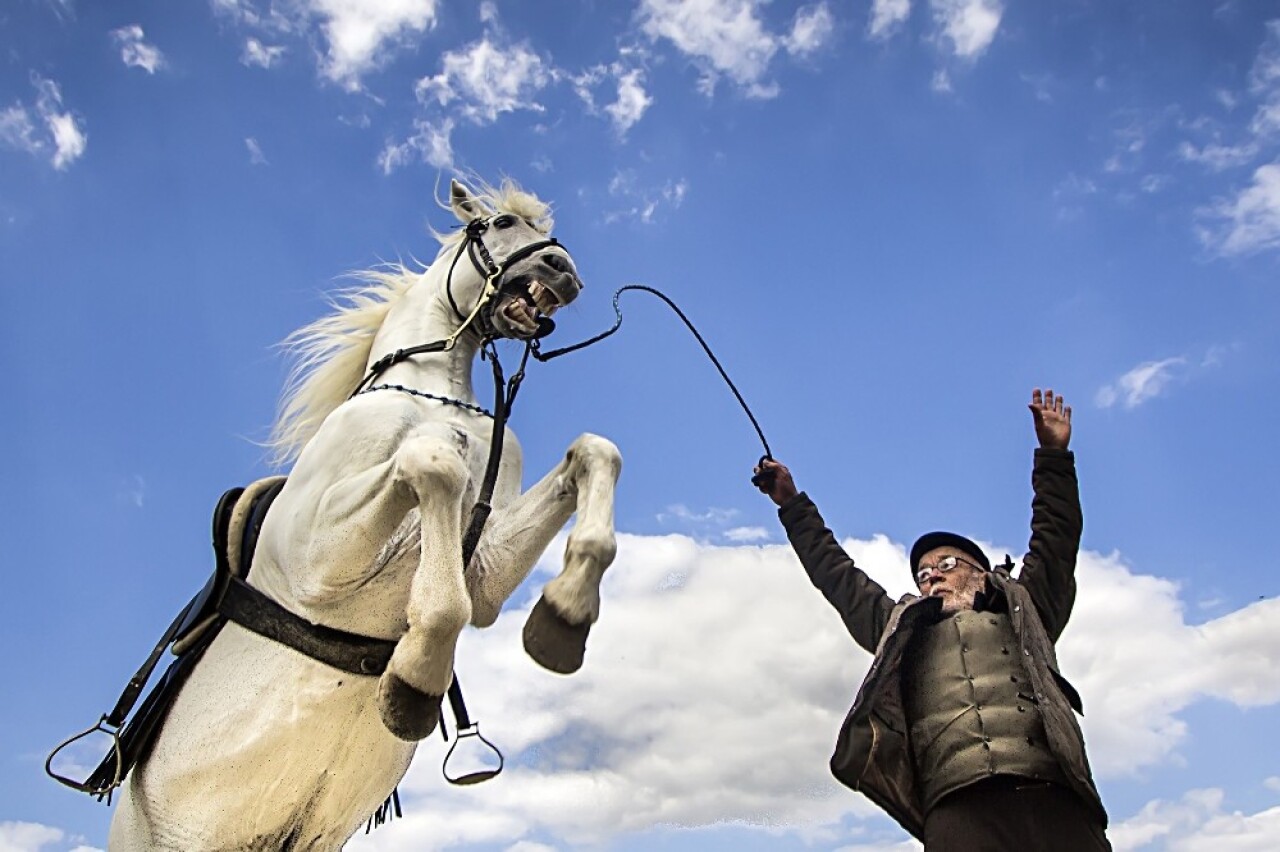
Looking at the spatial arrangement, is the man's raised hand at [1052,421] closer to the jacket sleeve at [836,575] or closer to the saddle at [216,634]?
the jacket sleeve at [836,575]

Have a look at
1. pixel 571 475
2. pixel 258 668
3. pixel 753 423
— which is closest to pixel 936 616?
pixel 753 423

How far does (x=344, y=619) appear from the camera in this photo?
12.0ft

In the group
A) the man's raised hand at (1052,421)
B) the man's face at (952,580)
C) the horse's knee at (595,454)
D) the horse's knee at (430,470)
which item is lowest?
the horse's knee at (430,470)

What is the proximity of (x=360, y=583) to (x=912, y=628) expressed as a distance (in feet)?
7.08

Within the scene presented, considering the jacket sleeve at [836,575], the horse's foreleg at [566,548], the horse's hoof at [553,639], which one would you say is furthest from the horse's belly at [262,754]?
the jacket sleeve at [836,575]

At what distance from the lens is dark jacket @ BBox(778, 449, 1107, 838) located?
14.0 ft

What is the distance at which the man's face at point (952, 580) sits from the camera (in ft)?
16.2

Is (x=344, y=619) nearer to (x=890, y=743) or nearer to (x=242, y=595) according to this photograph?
(x=242, y=595)

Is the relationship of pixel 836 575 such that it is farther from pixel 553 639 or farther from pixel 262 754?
pixel 262 754

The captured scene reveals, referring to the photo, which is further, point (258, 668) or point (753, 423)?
point (753, 423)

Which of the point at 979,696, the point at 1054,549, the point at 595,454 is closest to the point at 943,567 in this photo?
the point at 1054,549

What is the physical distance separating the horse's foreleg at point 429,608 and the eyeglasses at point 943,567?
246 centimetres

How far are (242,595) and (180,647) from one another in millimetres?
324

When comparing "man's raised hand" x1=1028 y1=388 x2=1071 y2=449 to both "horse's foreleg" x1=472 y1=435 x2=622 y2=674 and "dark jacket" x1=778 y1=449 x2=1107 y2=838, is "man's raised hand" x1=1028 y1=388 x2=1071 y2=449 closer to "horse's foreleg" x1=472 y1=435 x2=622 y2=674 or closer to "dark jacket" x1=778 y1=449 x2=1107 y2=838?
"dark jacket" x1=778 y1=449 x2=1107 y2=838
